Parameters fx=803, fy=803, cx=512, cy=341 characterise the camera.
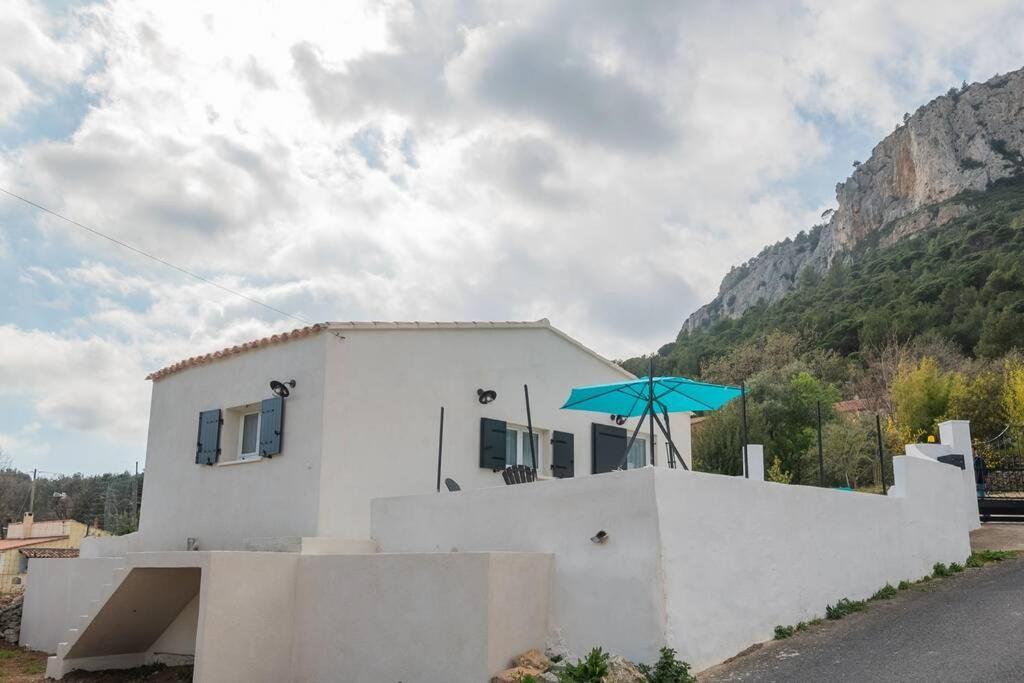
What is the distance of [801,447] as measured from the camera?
25.8 meters

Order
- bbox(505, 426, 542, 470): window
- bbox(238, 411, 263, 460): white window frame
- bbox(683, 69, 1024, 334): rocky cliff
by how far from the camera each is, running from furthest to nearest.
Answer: bbox(683, 69, 1024, 334): rocky cliff < bbox(505, 426, 542, 470): window < bbox(238, 411, 263, 460): white window frame

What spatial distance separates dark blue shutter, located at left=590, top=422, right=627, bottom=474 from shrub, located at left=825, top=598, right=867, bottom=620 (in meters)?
5.41

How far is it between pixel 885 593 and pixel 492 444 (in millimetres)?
5905

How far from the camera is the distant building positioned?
26.7 metres

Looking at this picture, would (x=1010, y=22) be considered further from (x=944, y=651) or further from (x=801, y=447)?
(x=944, y=651)

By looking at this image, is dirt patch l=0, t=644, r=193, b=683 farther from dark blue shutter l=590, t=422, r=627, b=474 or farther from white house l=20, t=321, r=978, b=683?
dark blue shutter l=590, t=422, r=627, b=474

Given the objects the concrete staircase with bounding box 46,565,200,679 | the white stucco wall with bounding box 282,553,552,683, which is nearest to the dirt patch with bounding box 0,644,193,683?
the concrete staircase with bounding box 46,565,200,679

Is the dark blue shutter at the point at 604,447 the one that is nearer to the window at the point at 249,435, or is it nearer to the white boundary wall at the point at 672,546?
the white boundary wall at the point at 672,546

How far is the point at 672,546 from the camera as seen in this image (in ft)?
24.0

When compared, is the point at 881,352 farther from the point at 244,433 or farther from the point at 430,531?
the point at 430,531

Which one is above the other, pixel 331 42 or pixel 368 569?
pixel 331 42

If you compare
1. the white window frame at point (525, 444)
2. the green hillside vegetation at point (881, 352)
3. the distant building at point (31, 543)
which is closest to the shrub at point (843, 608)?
the green hillside vegetation at point (881, 352)

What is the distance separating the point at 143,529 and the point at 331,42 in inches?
354

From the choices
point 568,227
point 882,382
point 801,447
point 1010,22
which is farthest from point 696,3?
point 882,382
